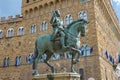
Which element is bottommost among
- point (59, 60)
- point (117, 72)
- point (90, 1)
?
point (117, 72)

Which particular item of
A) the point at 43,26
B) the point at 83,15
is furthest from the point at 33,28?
the point at 83,15

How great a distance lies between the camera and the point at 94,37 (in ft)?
75.9

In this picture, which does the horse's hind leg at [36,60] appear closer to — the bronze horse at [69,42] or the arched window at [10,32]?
the bronze horse at [69,42]

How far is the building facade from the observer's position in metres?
22.7

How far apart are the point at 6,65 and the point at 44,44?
20.8 metres

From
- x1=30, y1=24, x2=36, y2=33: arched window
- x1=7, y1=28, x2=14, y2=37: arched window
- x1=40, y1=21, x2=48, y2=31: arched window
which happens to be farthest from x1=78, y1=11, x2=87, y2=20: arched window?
x1=7, y1=28, x2=14, y2=37: arched window

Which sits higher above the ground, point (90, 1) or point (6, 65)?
point (90, 1)

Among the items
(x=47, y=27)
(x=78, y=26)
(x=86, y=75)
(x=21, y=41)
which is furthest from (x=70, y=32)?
(x=21, y=41)

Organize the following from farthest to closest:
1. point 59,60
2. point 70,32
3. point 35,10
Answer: point 35,10 → point 59,60 → point 70,32

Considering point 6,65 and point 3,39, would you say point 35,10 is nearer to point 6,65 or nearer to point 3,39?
point 3,39

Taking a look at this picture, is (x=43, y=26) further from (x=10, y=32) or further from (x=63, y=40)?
(x=63, y=40)

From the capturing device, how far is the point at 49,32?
86.1 ft

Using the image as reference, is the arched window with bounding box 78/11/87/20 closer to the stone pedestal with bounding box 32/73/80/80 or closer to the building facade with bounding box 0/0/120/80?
the building facade with bounding box 0/0/120/80

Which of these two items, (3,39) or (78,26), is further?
(3,39)
